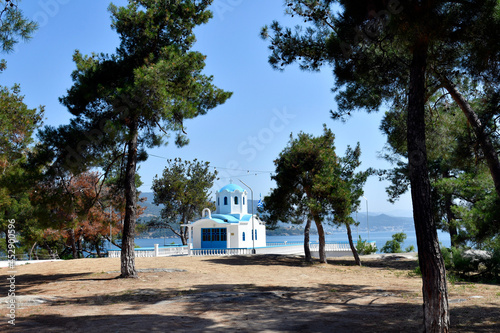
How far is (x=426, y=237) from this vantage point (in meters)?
6.30

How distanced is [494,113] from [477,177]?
5.11m

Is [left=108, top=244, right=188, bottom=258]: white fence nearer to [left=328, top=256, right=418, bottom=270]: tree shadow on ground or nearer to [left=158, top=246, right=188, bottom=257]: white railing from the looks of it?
[left=158, top=246, right=188, bottom=257]: white railing

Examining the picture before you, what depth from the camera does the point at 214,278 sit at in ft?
49.5

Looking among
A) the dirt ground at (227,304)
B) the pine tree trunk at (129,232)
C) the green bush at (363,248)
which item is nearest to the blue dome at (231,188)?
the green bush at (363,248)

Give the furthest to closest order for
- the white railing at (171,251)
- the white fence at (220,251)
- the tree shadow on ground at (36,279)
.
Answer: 1. the white railing at (171,251)
2. the white fence at (220,251)
3. the tree shadow on ground at (36,279)

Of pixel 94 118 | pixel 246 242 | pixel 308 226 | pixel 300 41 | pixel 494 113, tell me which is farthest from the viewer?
pixel 246 242

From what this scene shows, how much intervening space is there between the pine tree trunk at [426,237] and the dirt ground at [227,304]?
0.73m

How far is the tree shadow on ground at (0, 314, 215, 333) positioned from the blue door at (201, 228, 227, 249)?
1141 inches

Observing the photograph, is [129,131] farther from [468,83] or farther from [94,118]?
[468,83]

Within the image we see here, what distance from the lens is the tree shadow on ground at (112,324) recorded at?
22.3 feet

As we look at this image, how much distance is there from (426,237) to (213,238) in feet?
105

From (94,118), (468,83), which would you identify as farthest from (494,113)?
(94,118)

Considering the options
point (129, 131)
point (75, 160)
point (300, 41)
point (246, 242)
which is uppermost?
point (300, 41)

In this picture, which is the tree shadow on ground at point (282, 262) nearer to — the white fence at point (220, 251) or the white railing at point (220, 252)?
the white railing at point (220, 252)
